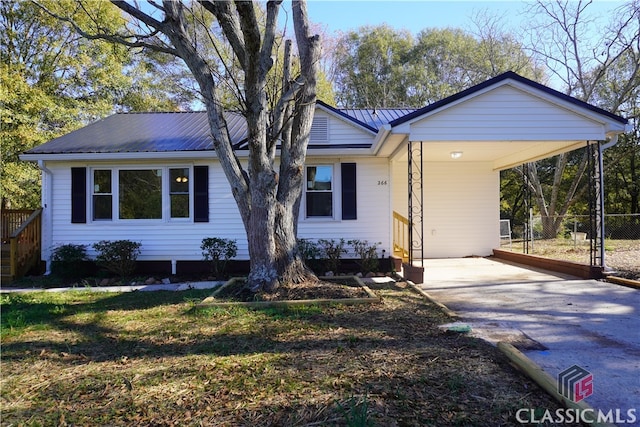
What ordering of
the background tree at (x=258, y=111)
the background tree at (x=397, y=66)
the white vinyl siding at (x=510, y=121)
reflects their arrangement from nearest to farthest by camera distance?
the background tree at (x=258, y=111) < the white vinyl siding at (x=510, y=121) < the background tree at (x=397, y=66)

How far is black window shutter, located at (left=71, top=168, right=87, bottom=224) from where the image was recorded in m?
9.21

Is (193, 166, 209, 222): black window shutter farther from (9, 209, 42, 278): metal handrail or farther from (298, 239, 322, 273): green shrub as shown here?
(9, 209, 42, 278): metal handrail

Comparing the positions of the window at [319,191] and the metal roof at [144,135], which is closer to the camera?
the metal roof at [144,135]

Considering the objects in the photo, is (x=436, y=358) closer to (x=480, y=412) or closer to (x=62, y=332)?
(x=480, y=412)

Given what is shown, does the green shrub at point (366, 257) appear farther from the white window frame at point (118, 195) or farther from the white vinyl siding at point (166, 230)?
the white window frame at point (118, 195)

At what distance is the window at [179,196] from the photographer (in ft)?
30.6

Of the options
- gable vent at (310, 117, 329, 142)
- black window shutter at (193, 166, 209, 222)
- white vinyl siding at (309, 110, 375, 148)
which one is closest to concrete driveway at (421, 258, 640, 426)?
white vinyl siding at (309, 110, 375, 148)

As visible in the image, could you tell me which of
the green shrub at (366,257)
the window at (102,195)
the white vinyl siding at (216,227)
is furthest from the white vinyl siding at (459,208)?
the window at (102,195)

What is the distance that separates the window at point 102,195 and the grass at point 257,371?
15.0 ft

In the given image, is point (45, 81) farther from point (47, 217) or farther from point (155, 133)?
point (47, 217)

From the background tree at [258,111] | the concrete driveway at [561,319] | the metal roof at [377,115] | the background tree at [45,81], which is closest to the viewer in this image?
the concrete driveway at [561,319]

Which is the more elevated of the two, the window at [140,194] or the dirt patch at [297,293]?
the window at [140,194]

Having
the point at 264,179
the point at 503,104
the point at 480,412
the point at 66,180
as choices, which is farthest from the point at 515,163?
the point at 66,180

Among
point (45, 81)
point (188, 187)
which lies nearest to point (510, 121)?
point (188, 187)
